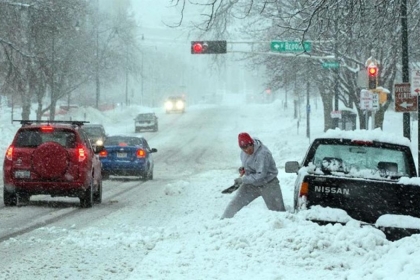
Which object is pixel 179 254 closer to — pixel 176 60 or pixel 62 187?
pixel 62 187

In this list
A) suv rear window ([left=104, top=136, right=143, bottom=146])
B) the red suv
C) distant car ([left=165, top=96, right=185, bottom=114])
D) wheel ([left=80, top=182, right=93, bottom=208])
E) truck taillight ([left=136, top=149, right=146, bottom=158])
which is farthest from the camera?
distant car ([left=165, top=96, right=185, bottom=114])

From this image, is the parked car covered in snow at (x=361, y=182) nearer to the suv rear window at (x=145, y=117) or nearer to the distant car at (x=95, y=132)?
the distant car at (x=95, y=132)

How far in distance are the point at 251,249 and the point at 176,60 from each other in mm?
179078

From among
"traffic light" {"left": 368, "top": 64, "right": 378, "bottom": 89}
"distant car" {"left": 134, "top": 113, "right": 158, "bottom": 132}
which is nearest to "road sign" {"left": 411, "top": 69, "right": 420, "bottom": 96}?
"traffic light" {"left": 368, "top": 64, "right": 378, "bottom": 89}

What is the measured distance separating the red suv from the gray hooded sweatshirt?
5.11 metres

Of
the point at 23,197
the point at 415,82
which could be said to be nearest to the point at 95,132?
the point at 23,197

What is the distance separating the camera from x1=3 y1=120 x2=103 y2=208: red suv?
53.0 feet

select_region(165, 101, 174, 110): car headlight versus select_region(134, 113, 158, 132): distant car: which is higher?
select_region(165, 101, 174, 110): car headlight

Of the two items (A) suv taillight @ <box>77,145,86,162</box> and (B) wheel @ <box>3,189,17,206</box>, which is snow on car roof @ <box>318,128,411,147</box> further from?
(B) wheel @ <box>3,189,17,206</box>

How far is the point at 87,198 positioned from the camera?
54.8ft

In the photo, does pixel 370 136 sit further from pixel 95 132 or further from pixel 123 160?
pixel 95 132

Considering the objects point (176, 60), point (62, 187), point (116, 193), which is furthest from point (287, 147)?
point (176, 60)

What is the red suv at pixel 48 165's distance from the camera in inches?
635

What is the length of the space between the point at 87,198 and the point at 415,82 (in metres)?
8.06
